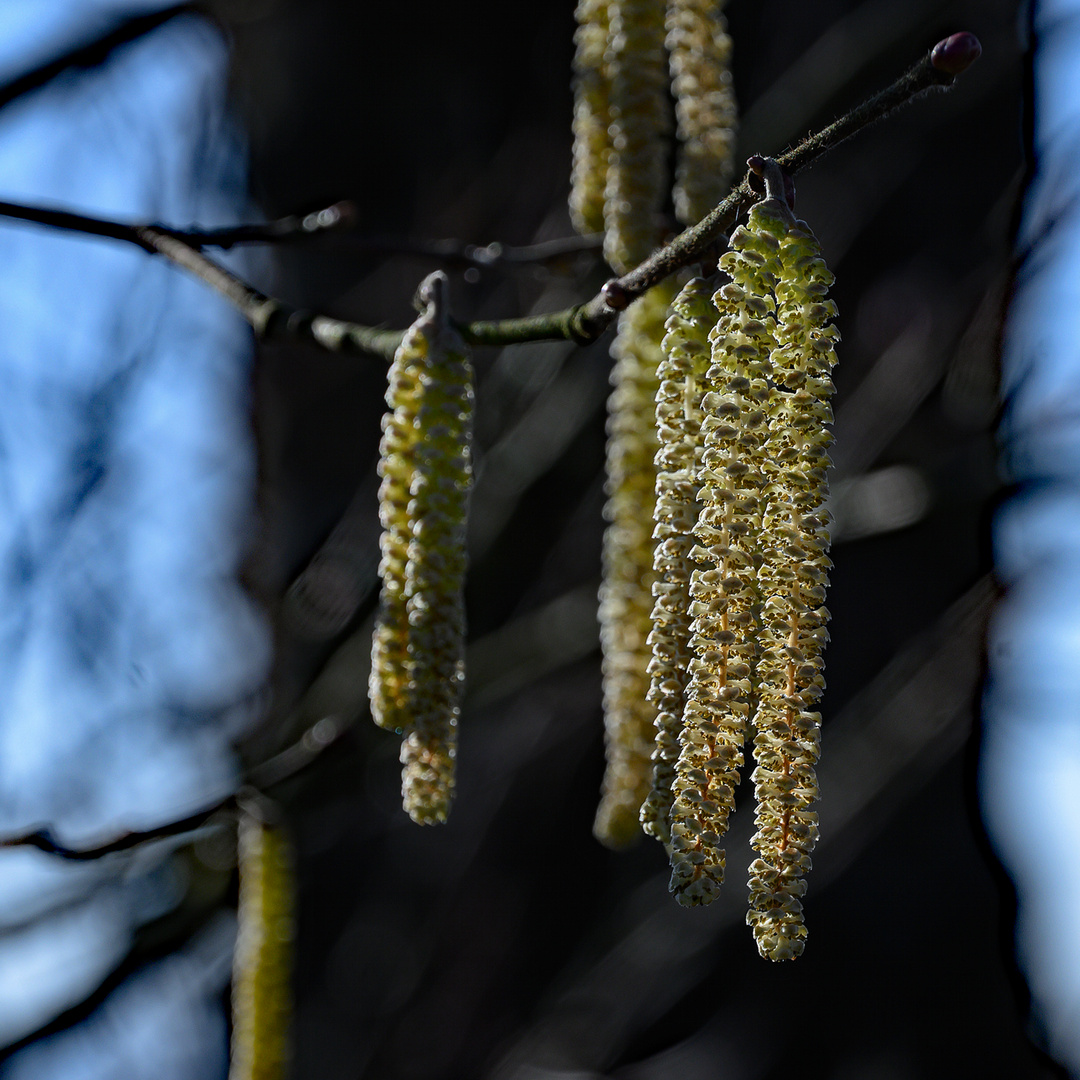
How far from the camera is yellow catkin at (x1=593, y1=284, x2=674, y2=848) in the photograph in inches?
38.6

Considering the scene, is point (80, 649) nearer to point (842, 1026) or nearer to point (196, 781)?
point (196, 781)

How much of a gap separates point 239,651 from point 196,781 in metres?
0.39

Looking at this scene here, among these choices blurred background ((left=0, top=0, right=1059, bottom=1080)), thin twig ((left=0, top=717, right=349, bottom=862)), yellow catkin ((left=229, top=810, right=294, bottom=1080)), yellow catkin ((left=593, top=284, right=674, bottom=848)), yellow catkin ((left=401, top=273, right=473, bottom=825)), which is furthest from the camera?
blurred background ((left=0, top=0, right=1059, bottom=1080))

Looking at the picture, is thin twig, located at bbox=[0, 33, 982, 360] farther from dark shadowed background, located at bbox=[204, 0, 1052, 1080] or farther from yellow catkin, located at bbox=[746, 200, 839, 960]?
dark shadowed background, located at bbox=[204, 0, 1052, 1080]

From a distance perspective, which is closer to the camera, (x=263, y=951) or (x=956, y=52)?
(x=956, y=52)

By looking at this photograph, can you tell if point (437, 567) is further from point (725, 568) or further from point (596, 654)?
point (596, 654)

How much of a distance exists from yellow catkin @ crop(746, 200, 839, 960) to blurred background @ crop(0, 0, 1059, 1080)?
139cm

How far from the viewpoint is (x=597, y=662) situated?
2.64 meters

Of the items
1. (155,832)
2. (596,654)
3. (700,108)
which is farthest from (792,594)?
(596,654)

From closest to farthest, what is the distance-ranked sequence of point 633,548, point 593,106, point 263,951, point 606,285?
1. point 606,285
2. point 633,548
3. point 593,106
4. point 263,951

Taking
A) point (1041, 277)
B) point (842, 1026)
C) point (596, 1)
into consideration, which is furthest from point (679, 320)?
point (842, 1026)

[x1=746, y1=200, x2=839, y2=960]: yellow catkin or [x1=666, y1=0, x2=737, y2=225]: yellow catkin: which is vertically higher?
[x1=666, y1=0, x2=737, y2=225]: yellow catkin

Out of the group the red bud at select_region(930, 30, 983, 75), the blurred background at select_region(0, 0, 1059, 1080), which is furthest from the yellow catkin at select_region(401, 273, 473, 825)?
the blurred background at select_region(0, 0, 1059, 1080)

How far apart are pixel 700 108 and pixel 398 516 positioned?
18.9 inches
